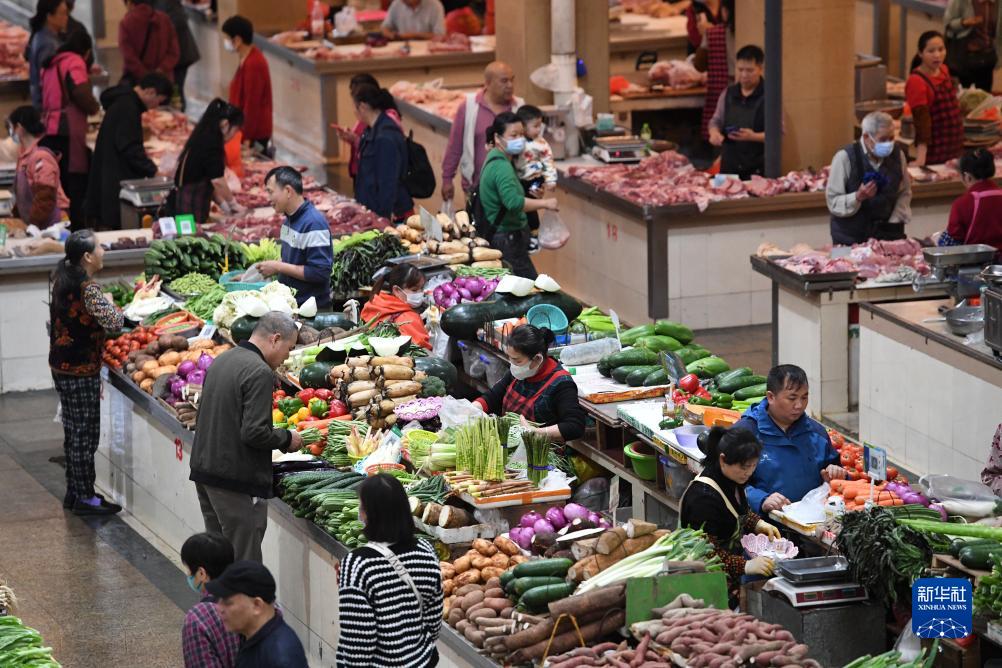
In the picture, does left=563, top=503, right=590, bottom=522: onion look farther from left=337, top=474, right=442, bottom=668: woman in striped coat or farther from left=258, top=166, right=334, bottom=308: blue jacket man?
left=258, top=166, right=334, bottom=308: blue jacket man

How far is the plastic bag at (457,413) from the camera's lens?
9.26m

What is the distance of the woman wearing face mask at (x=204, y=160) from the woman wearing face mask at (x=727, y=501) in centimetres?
731

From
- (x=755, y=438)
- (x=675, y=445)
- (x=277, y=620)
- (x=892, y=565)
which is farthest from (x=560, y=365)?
(x=277, y=620)

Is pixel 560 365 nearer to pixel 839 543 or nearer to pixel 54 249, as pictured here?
pixel 839 543

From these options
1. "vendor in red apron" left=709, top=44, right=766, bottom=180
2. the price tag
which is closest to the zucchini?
the price tag

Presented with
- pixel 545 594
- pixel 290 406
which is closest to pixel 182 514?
pixel 290 406

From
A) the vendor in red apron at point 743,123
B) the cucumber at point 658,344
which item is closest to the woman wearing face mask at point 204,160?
the vendor in red apron at point 743,123

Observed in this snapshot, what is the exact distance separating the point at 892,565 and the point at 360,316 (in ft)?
16.5

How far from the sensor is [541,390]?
9.38 meters

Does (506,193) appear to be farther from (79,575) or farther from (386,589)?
(386,589)

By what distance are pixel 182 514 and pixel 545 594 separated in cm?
359

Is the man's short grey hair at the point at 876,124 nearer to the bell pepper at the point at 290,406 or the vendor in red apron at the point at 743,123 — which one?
the vendor in red apron at the point at 743,123

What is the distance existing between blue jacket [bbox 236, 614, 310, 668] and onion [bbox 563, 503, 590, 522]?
7.36 feet

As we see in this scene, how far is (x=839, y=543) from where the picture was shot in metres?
7.56
